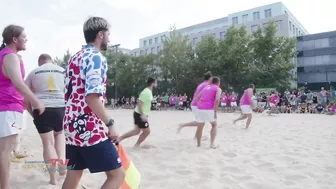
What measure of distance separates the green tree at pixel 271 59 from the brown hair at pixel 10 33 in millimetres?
28206

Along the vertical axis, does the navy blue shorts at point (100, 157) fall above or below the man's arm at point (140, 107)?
below

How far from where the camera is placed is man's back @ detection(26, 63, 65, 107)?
144 inches

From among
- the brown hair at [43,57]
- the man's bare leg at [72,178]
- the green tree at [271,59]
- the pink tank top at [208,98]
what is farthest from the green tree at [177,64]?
the man's bare leg at [72,178]

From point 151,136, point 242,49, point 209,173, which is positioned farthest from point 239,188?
point 242,49

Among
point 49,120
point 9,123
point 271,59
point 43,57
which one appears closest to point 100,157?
point 9,123

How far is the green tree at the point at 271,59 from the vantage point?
29375mm

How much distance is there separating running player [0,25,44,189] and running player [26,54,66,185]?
0.62 meters

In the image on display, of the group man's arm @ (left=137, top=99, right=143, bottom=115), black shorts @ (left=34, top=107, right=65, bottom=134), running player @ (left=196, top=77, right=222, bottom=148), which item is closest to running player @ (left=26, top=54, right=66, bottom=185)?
black shorts @ (left=34, top=107, right=65, bottom=134)

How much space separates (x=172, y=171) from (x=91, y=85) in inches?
104

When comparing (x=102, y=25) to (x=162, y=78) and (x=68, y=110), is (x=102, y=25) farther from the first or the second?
(x=162, y=78)

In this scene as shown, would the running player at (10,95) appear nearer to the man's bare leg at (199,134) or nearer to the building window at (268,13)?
the man's bare leg at (199,134)

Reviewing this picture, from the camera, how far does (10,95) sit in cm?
287

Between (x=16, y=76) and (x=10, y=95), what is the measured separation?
275 millimetres

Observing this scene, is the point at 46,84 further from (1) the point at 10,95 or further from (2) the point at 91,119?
(2) the point at 91,119
